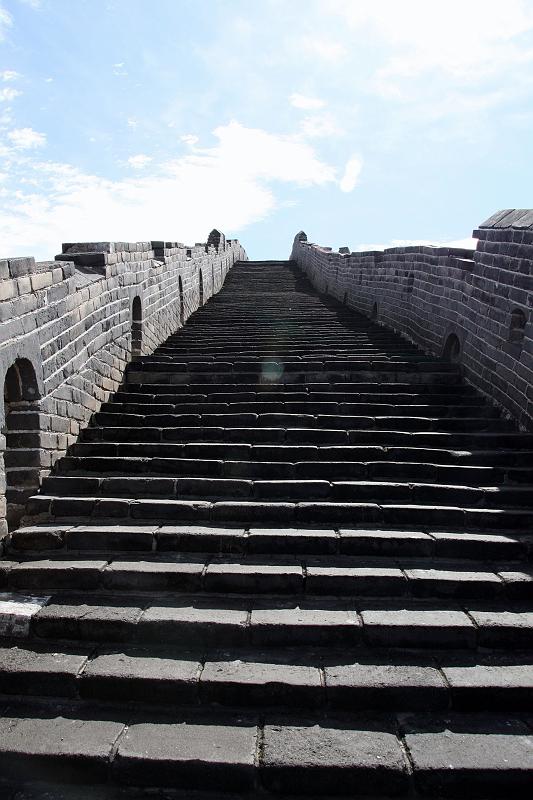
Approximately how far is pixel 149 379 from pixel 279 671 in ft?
15.6

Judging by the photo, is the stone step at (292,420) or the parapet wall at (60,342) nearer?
the parapet wall at (60,342)

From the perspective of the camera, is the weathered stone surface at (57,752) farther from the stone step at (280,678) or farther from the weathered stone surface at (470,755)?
the weathered stone surface at (470,755)

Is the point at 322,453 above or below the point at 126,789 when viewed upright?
above

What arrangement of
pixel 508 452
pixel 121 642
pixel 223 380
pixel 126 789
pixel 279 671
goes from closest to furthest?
pixel 126 789 < pixel 279 671 < pixel 121 642 < pixel 508 452 < pixel 223 380

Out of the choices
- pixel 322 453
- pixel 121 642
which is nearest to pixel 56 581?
pixel 121 642

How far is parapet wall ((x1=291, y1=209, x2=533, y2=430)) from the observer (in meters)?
5.81

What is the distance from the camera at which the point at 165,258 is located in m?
9.66

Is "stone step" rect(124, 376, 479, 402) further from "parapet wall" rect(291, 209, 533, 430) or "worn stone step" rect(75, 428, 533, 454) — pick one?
"worn stone step" rect(75, 428, 533, 454)

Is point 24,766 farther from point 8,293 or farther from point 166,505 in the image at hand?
point 8,293

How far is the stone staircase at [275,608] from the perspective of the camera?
2828mm

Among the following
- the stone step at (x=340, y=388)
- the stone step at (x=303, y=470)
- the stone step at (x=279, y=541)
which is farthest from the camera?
the stone step at (x=340, y=388)

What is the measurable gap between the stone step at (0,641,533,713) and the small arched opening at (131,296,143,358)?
16.5 feet

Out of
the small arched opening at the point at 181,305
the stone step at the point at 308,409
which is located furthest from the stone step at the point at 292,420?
the small arched opening at the point at 181,305

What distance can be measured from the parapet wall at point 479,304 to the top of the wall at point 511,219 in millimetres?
12
